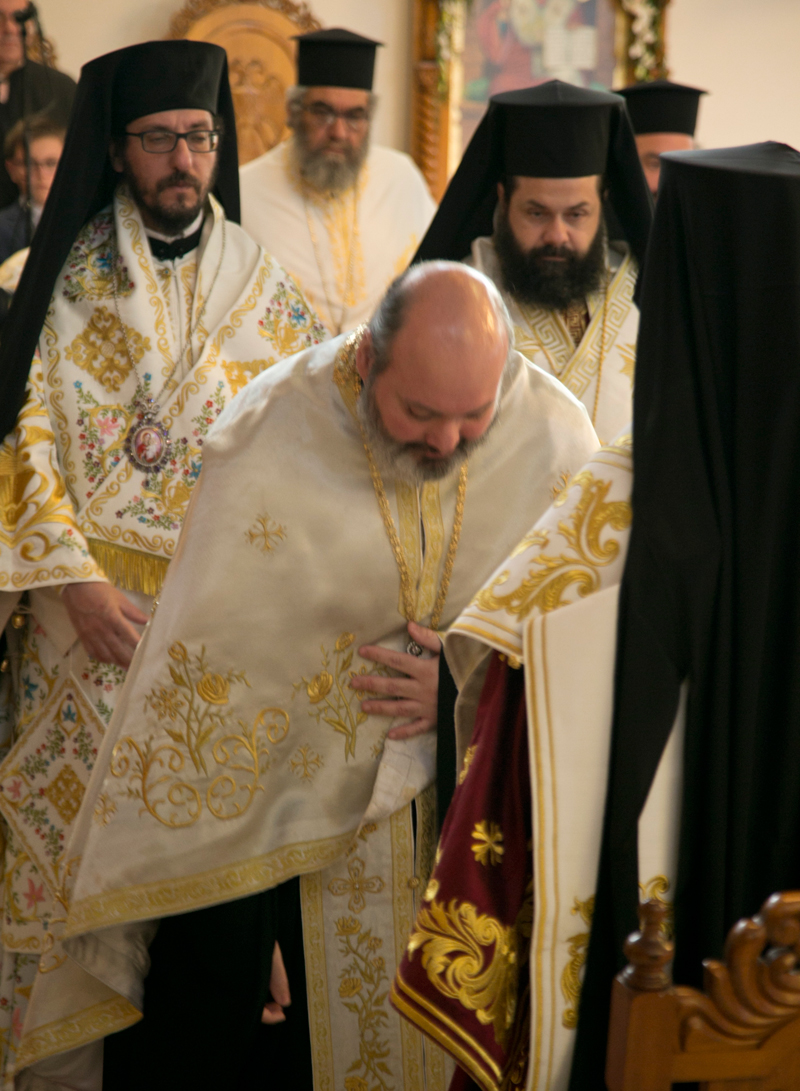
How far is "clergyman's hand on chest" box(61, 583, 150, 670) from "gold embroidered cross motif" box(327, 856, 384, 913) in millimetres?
920

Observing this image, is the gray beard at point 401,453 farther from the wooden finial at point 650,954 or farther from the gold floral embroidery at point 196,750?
the wooden finial at point 650,954

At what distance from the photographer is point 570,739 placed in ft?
4.95

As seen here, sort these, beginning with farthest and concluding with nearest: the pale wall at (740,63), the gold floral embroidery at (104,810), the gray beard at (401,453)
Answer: the pale wall at (740,63), the gold floral embroidery at (104,810), the gray beard at (401,453)

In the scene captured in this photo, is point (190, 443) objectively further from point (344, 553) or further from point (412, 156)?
point (412, 156)

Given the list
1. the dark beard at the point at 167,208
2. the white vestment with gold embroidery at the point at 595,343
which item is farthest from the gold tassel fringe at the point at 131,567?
the white vestment with gold embroidery at the point at 595,343

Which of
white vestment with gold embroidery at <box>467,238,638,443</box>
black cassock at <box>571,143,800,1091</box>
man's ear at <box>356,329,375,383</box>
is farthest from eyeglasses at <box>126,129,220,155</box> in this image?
black cassock at <box>571,143,800,1091</box>

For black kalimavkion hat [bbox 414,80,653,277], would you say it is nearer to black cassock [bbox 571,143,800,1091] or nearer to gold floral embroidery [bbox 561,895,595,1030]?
black cassock [bbox 571,143,800,1091]

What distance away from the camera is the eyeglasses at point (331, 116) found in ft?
18.4

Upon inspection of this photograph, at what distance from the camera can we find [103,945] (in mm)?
2328

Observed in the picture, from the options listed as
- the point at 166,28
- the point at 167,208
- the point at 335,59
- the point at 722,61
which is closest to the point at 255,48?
the point at 166,28

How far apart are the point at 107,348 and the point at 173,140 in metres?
0.63

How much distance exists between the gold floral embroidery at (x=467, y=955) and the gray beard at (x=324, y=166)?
4.69 meters

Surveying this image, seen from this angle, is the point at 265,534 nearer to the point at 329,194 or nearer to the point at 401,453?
the point at 401,453

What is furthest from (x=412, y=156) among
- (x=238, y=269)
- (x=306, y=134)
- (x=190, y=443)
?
(x=190, y=443)
